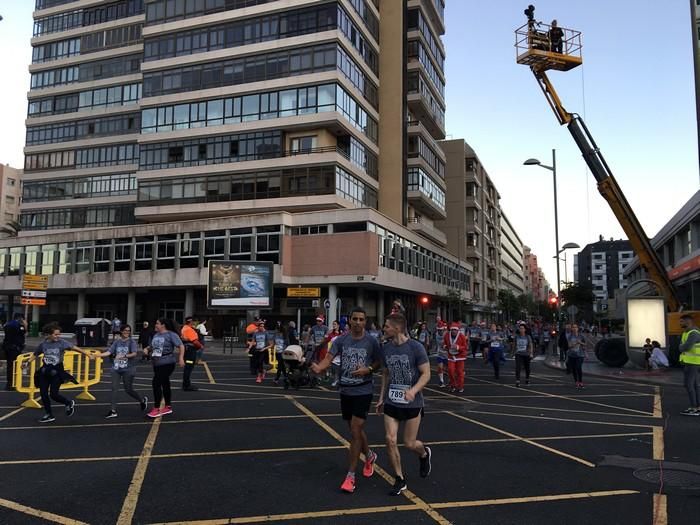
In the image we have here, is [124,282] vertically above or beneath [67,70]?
beneath

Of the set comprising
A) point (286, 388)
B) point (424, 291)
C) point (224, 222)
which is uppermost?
point (224, 222)

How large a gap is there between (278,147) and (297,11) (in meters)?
10.1

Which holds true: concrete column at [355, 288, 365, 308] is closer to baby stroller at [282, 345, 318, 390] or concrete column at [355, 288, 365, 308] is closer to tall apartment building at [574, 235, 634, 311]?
baby stroller at [282, 345, 318, 390]

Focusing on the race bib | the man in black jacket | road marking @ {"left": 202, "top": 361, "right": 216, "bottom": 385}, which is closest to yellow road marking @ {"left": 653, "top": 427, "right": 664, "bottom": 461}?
the race bib

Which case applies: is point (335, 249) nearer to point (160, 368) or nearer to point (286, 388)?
point (286, 388)

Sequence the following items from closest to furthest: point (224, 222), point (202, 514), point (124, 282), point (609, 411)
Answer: point (202, 514) < point (609, 411) < point (224, 222) < point (124, 282)

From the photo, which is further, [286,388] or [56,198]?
[56,198]

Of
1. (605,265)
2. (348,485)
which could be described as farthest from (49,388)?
(605,265)

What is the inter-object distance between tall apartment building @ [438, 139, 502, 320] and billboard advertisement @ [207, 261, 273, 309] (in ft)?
120

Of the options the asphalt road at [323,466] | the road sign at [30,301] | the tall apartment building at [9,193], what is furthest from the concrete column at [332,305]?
the tall apartment building at [9,193]

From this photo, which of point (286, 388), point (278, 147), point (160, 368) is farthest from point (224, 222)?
point (160, 368)

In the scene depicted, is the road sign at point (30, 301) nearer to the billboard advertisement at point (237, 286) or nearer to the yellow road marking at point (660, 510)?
the billboard advertisement at point (237, 286)

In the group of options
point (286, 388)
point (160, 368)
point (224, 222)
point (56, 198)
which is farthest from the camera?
point (56, 198)

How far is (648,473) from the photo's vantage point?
6.25 metres
